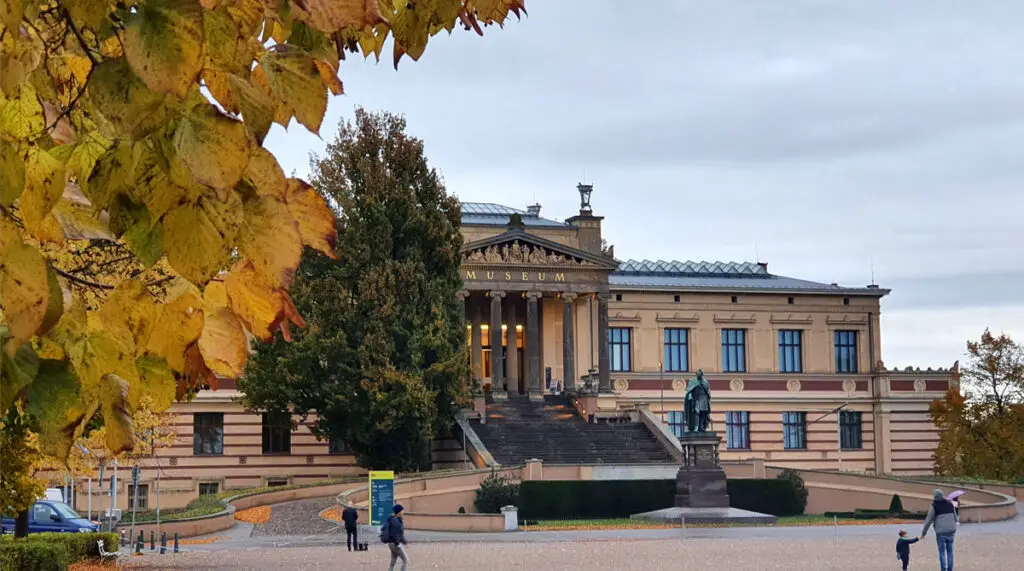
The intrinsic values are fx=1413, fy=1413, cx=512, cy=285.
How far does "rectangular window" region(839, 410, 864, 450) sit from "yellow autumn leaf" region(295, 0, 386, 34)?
69865 millimetres

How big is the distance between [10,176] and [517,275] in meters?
60.6

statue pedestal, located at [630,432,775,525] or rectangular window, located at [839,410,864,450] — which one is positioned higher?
rectangular window, located at [839,410,864,450]

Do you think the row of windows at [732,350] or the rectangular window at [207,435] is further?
the row of windows at [732,350]

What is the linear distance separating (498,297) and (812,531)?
24904mm

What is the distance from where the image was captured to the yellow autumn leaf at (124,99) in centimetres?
298

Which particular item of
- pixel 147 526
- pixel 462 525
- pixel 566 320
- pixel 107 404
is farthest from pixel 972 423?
pixel 107 404

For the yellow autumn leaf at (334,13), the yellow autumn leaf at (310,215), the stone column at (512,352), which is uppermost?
the stone column at (512,352)

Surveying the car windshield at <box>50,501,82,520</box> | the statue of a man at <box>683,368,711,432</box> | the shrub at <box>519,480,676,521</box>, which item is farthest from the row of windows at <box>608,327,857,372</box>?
the car windshield at <box>50,501,82,520</box>

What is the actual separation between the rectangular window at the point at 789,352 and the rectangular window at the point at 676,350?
4.92 m

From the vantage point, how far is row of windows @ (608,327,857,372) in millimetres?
69625

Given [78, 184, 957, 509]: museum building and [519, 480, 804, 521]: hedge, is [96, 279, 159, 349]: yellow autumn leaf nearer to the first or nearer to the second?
[519, 480, 804, 521]: hedge

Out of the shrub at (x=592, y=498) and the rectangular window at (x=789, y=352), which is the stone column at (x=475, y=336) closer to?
the rectangular window at (x=789, y=352)

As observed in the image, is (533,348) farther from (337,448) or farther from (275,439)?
(275,439)

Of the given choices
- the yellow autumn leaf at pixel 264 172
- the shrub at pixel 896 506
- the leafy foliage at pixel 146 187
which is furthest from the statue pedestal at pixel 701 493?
the yellow autumn leaf at pixel 264 172
